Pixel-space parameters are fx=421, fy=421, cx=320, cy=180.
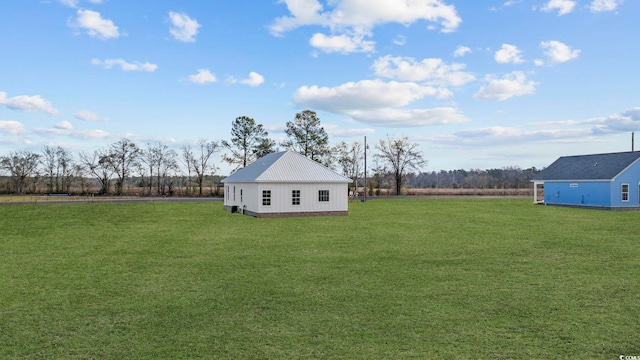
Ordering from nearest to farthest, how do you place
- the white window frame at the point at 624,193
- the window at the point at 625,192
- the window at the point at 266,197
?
the window at the point at 266,197
the white window frame at the point at 624,193
the window at the point at 625,192

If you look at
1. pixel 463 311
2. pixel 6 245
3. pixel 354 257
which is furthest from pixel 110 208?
pixel 463 311

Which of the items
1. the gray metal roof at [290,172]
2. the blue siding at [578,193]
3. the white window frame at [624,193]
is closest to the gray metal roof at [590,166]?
the blue siding at [578,193]

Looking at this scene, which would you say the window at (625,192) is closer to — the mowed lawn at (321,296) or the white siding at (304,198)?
the mowed lawn at (321,296)

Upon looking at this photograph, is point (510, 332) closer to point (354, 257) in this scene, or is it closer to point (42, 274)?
point (354, 257)

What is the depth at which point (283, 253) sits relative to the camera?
43.2 feet

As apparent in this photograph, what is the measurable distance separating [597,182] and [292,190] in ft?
77.8

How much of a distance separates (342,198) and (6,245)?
58.6ft

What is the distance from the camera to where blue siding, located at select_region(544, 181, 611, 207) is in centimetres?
3169

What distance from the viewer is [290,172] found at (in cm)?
2714

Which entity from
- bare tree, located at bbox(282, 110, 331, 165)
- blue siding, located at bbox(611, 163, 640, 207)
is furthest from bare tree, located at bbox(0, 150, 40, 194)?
blue siding, located at bbox(611, 163, 640, 207)

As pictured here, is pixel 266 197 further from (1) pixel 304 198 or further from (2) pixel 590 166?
(2) pixel 590 166

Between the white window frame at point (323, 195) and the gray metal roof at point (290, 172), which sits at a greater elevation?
the gray metal roof at point (290, 172)

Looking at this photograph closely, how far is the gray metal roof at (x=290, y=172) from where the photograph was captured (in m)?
26.3

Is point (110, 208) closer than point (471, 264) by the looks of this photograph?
No
